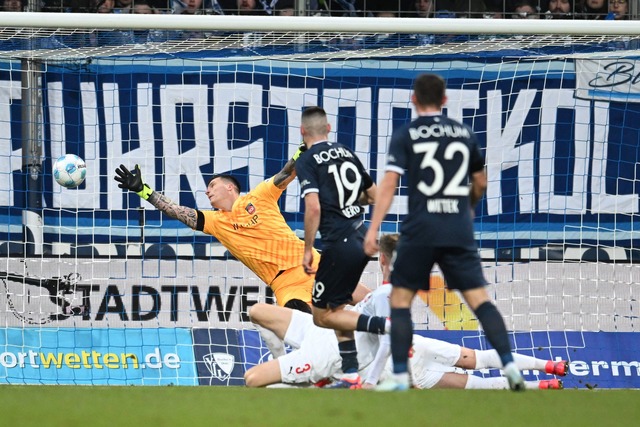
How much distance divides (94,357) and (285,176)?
8.75 feet

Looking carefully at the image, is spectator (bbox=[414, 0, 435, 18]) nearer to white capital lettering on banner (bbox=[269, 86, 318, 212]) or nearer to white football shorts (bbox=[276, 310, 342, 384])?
white capital lettering on banner (bbox=[269, 86, 318, 212])

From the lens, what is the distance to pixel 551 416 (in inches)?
228

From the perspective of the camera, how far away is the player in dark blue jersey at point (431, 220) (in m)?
6.53

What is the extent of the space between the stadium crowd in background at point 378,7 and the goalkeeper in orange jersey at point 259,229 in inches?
121

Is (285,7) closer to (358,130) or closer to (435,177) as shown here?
(358,130)

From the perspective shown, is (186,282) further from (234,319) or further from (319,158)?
(319,158)

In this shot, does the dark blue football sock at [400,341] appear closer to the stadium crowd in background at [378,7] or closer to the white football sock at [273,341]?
the white football sock at [273,341]

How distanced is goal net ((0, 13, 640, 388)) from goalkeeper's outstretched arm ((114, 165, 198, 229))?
1.18m

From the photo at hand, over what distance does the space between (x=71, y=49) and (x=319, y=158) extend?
3810 mm

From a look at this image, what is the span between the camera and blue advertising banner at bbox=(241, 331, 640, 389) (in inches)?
427

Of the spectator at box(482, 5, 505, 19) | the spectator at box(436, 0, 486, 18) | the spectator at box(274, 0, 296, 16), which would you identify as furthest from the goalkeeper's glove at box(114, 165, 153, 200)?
the spectator at box(482, 5, 505, 19)

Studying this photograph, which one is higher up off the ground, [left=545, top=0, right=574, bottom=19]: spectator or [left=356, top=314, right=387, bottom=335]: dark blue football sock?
[left=545, top=0, right=574, bottom=19]: spectator

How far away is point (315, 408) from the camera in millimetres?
6062

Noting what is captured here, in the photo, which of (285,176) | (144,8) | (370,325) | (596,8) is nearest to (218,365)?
(285,176)
